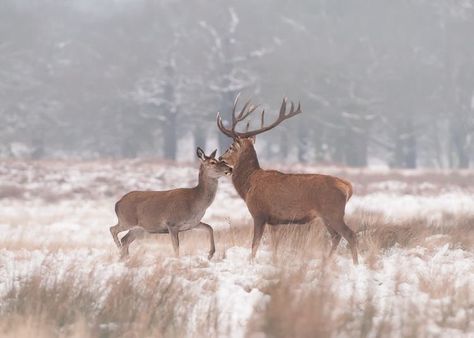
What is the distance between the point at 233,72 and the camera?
44781 millimetres

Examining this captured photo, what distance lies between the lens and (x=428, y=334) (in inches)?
219

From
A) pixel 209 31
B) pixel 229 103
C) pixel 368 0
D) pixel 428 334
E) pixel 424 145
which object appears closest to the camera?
pixel 428 334

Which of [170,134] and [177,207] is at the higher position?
[170,134]

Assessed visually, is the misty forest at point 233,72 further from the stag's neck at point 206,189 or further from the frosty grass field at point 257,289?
the stag's neck at point 206,189

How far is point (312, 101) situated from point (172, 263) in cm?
3779

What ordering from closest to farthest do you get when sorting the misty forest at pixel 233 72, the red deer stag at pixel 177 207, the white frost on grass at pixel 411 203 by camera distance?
the red deer stag at pixel 177 207 → the white frost on grass at pixel 411 203 → the misty forest at pixel 233 72

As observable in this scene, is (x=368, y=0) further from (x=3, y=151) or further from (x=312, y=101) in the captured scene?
(x=3, y=151)

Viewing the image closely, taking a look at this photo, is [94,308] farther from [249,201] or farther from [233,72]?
[233,72]

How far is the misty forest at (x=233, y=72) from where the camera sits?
45625 mm

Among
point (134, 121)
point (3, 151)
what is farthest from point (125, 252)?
point (3, 151)

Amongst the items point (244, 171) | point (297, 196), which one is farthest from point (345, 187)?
point (244, 171)

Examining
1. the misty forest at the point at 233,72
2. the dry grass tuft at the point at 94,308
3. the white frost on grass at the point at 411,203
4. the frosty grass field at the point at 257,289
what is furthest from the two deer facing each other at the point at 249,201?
the misty forest at the point at 233,72

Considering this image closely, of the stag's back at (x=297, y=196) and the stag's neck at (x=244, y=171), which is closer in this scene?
the stag's back at (x=297, y=196)

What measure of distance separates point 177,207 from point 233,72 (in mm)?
36254
